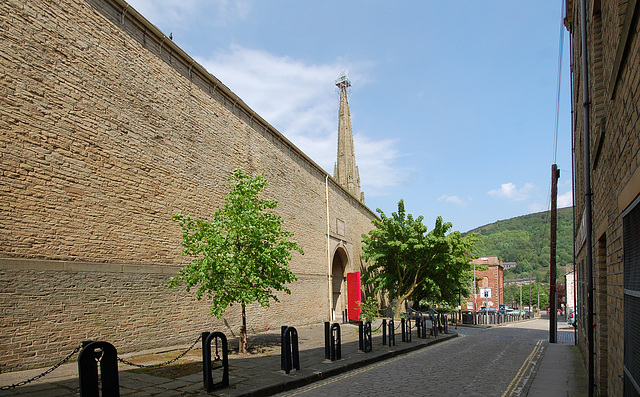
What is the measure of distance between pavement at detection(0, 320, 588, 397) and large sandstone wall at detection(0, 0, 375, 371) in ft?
3.19

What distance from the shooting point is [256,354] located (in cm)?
1212

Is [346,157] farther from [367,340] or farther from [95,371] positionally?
[95,371]

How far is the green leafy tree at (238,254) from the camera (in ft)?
37.1

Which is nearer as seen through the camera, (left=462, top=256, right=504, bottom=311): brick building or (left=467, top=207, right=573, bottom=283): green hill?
(left=462, top=256, right=504, bottom=311): brick building

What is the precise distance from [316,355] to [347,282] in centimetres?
1661

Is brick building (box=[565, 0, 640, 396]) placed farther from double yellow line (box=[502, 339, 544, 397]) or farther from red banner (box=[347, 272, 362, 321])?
red banner (box=[347, 272, 362, 321])

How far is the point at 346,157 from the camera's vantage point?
63.2 m

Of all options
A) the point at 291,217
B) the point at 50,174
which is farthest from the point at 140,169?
the point at 291,217

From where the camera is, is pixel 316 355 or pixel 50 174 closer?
pixel 50 174

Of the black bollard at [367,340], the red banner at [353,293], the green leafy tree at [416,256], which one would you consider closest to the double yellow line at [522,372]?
the black bollard at [367,340]

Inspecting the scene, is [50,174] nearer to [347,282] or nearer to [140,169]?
[140,169]

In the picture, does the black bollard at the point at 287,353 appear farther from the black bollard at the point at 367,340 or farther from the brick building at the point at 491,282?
the brick building at the point at 491,282

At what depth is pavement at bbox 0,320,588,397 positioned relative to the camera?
743 centimetres

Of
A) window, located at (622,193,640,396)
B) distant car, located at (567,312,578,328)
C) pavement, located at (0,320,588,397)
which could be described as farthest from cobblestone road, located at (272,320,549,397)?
distant car, located at (567,312,578,328)
